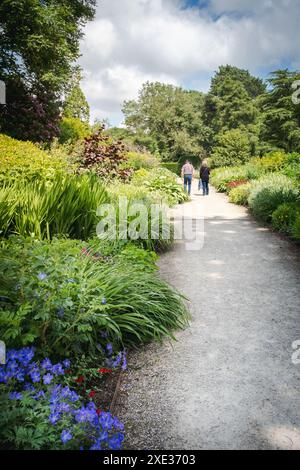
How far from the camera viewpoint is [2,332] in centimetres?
204

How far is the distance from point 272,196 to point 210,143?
119ft

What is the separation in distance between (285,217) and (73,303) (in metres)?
6.41

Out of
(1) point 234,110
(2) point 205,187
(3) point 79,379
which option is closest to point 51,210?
(3) point 79,379

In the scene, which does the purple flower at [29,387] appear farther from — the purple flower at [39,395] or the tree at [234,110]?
the tree at [234,110]

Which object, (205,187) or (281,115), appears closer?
(205,187)

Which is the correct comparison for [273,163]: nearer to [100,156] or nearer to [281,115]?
[281,115]

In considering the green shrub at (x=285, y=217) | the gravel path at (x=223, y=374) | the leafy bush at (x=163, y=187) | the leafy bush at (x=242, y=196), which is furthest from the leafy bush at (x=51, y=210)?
the leafy bush at (x=242, y=196)

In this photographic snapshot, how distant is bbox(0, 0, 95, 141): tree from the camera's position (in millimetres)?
12031

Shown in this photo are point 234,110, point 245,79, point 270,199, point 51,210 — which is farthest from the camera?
point 245,79

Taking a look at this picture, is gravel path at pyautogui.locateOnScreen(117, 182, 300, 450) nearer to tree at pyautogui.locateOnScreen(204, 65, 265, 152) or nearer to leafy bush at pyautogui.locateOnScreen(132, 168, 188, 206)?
leafy bush at pyautogui.locateOnScreen(132, 168, 188, 206)

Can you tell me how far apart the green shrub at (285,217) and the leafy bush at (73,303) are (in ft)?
15.8

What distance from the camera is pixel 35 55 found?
512 inches
